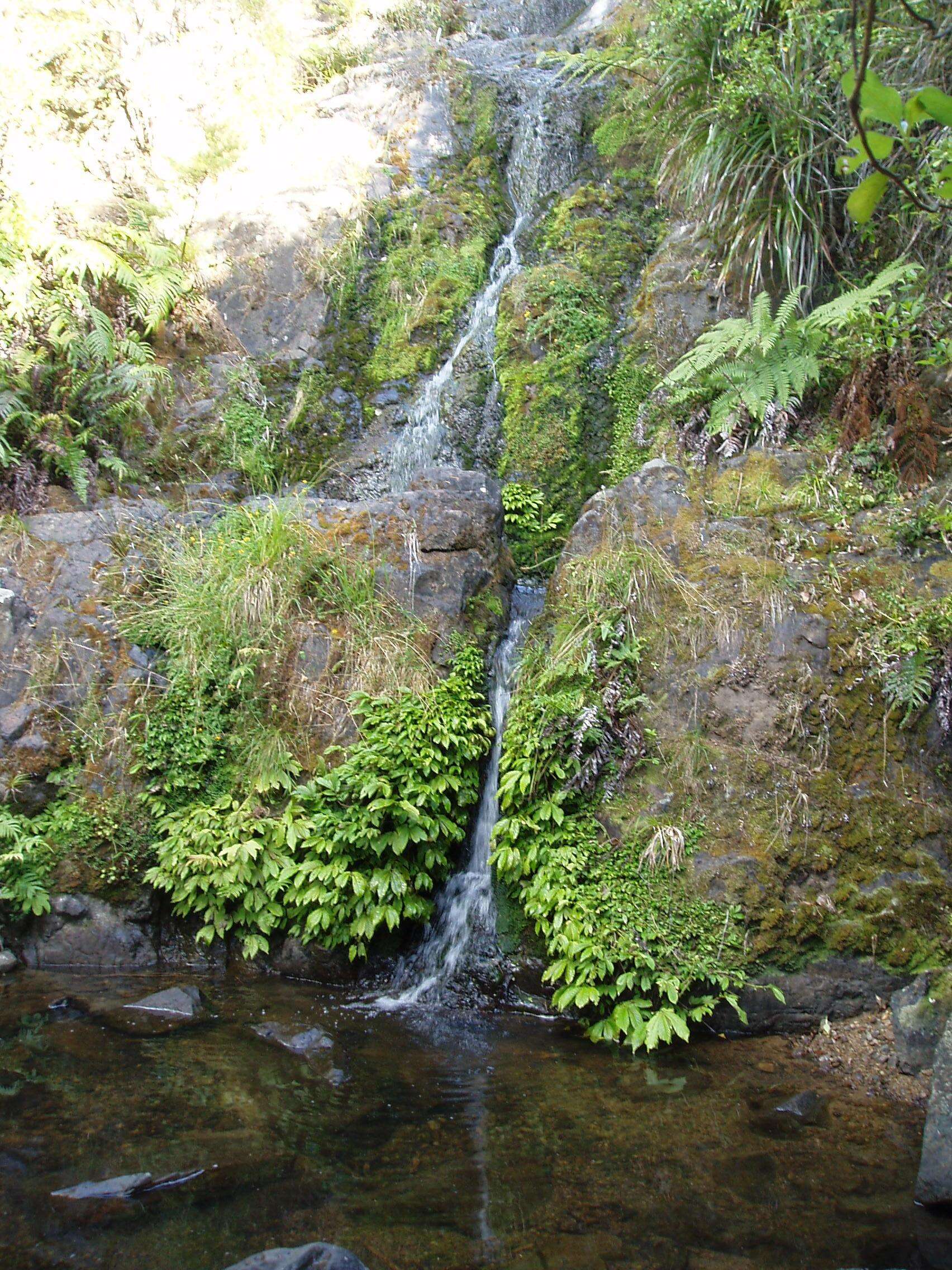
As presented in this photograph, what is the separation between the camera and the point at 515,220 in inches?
442

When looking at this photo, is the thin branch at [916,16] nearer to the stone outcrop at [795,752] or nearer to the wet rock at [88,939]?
the stone outcrop at [795,752]

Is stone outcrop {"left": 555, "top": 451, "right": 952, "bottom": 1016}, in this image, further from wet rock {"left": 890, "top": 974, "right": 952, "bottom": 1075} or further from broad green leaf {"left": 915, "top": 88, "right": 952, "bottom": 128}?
broad green leaf {"left": 915, "top": 88, "right": 952, "bottom": 128}

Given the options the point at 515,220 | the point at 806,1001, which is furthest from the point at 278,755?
the point at 515,220

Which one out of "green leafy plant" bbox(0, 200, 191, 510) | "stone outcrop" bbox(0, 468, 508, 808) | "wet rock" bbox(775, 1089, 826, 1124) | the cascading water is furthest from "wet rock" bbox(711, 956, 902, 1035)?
"green leafy plant" bbox(0, 200, 191, 510)

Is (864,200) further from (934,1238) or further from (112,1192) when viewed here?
(112,1192)

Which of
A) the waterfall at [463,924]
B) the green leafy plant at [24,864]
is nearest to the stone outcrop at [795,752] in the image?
the waterfall at [463,924]

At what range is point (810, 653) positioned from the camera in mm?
5379

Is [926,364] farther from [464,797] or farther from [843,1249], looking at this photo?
[843,1249]

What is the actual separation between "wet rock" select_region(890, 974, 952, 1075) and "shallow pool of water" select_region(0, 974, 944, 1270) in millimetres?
366

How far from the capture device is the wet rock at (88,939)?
551 centimetres

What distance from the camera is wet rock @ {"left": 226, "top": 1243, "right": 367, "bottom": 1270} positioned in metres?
2.67

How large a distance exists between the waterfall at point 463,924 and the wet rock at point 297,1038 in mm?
605

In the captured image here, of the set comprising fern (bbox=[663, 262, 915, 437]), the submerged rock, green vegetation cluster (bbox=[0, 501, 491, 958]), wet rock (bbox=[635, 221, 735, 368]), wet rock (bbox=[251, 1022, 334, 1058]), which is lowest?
wet rock (bbox=[251, 1022, 334, 1058])

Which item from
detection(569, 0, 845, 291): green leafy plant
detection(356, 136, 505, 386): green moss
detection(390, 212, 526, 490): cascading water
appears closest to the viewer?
detection(569, 0, 845, 291): green leafy plant
